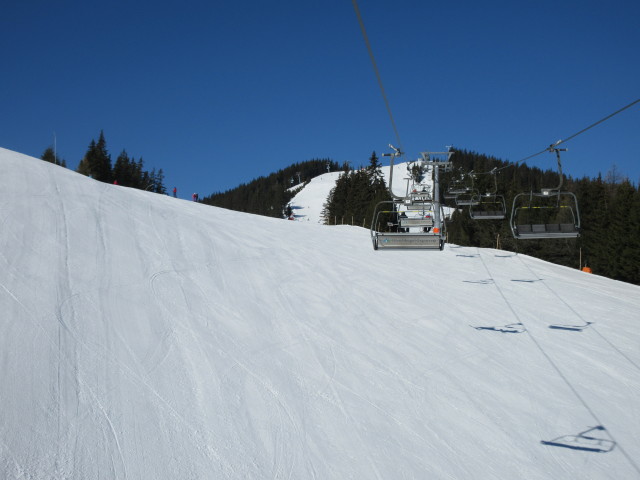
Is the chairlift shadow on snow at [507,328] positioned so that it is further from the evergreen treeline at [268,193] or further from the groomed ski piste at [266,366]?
the evergreen treeline at [268,193]

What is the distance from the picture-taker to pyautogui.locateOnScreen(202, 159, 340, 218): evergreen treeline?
111188mm

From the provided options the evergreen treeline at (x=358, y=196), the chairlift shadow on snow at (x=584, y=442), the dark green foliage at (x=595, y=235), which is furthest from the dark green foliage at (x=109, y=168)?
the chairlift shadow on snow at (x=584, y=442)

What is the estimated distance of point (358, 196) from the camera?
63344 millimetres

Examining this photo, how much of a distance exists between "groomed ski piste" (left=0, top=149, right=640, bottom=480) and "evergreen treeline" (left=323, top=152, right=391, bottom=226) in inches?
1502

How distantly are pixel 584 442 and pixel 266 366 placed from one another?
230 inches

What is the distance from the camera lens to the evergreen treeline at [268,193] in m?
111

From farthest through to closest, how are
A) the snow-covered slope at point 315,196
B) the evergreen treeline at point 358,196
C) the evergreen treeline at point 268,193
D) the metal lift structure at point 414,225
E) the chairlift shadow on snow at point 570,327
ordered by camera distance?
the snow-covered slope at point 315,196, the evergreen treeline at point 268,193, the evergreen treeline at point 358,196, the chairlift shadow on snow at point 570,327, the metal lift structure at point 414,225

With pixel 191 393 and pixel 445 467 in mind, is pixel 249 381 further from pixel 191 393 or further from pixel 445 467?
pixel 445 467

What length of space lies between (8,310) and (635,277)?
145 feet

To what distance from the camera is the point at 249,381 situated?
8484 mm

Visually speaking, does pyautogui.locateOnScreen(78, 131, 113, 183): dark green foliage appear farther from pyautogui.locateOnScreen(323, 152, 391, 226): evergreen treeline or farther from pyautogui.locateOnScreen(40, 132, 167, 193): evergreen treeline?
pyautogui.locateOnScreen(323, 152, 391, 226): evergreen treeline

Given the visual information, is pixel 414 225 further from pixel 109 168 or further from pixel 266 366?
pixel 109 168

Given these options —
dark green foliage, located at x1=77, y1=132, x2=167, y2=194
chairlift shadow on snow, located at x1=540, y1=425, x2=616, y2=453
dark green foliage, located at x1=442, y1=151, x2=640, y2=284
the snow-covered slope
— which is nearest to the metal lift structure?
chairlift shadow on snow, located at x1=540, y1=425, x2=616, y2=453

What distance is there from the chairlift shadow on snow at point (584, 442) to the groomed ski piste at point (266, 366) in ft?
0.12
